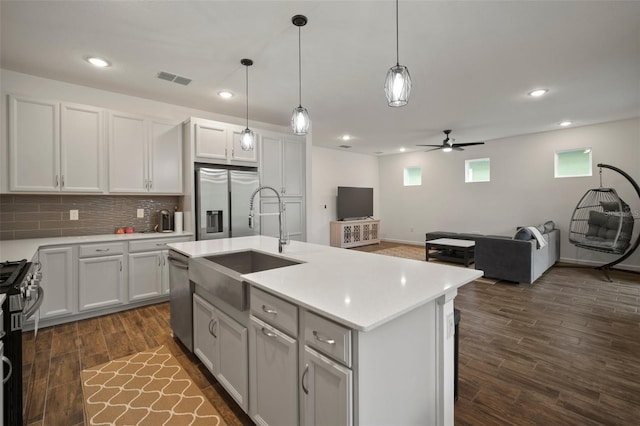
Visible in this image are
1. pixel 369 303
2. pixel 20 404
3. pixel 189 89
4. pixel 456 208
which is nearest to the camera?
pixel 369 303

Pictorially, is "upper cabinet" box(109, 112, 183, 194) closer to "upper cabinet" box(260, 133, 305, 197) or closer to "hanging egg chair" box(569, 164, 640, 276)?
"upper cabinet" box(260, 133, 305, 197)

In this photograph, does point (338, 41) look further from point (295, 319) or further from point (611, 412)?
point (611, 412)

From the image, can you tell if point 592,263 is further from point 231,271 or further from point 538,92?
point 231,271

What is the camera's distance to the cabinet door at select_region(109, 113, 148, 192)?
3.47 meters

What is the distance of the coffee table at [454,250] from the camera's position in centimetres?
544

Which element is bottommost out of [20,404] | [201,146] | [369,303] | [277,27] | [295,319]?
[20,404]

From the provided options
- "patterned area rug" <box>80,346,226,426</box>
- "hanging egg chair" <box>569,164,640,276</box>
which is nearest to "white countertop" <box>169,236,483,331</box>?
"patterned area rug" <box>80,346,226,426</box>

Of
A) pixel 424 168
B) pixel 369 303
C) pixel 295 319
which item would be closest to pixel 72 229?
pixel 295 319

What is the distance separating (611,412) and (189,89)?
15.4 ft

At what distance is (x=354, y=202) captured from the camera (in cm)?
821

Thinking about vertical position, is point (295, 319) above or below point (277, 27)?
below

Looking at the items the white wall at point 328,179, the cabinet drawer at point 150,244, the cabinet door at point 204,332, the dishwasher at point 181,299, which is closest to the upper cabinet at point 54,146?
the cabinet drawer at point 150,244

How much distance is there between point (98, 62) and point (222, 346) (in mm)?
2964

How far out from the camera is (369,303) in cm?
119
